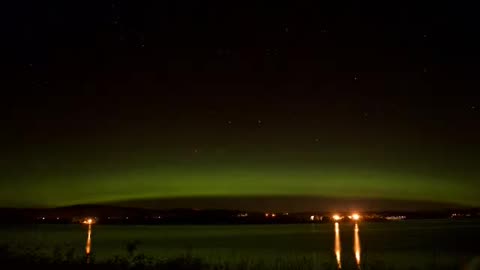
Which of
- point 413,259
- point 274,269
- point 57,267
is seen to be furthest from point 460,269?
point 413,259

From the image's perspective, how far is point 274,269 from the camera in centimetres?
2347

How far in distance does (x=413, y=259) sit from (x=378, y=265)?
2428 centimetres

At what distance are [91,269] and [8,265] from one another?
2388mm

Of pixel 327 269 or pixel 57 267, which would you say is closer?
pixel 57 267

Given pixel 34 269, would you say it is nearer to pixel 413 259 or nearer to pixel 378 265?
pixel 378 265

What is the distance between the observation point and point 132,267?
19.9 metres

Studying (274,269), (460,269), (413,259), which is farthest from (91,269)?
(413,259)

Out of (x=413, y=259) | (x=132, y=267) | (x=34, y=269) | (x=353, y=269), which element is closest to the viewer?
(x=34, y=269)

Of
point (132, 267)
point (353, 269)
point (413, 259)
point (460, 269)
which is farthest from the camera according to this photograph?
point (413, 259)

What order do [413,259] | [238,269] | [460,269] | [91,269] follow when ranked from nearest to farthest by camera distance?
[91,269] → [238,269] → [460,269] → [413,259]

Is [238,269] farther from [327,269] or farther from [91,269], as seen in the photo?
[91,269]

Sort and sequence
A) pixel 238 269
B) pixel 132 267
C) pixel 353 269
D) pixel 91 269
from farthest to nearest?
pixel 353 269, pixel 238 269, pixel 132 267, pixel 91 269

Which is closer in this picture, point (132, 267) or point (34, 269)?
point (34, 269)

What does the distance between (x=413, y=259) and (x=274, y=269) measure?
27337 millimetres
